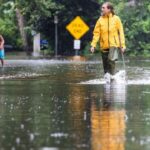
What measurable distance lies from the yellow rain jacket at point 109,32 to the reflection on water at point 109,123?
415 cm

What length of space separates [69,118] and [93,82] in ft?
25.7

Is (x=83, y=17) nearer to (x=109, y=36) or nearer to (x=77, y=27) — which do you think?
(x=77, y=27)

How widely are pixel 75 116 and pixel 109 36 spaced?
8.25m

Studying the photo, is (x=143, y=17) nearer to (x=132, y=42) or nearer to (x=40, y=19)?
(x=132, y=42)

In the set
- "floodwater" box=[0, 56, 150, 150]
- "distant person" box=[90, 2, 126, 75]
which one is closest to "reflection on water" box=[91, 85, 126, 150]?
"floodwater" box=[0, 56, 150, 150]

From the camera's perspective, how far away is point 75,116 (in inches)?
419

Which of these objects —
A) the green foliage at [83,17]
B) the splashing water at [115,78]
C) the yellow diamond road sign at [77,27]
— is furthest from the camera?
the green foliage at [83,17]

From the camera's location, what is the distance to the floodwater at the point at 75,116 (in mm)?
8113

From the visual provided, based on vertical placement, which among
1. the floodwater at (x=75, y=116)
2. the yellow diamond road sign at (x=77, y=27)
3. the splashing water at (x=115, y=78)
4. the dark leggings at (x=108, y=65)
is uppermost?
the yellow diamond road sign at (x=77, y=27)

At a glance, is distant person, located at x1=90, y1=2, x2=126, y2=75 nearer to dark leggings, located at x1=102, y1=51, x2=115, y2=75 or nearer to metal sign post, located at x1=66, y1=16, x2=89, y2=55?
dark leggings, located at x1=102, y1=51, x2=115, y2=75

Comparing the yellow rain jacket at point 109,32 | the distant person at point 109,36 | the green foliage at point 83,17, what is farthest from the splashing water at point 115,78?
the green foliage at point 83,17

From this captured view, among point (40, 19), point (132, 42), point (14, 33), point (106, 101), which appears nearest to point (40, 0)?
point (40, 19)

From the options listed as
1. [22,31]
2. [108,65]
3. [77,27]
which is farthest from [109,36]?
[22,31]

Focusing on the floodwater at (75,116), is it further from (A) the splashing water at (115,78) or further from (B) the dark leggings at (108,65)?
(B) the dark leggings at (108,65)
